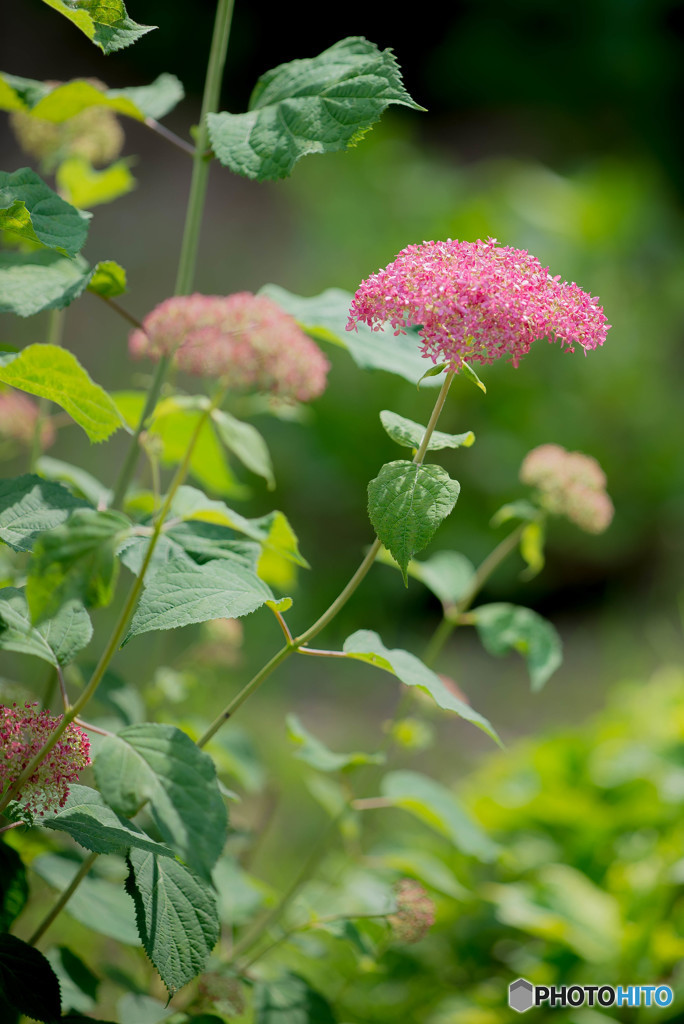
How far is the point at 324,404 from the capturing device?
2523mm

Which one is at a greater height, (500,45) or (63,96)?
(63,96)

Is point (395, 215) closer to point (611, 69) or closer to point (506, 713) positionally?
point (506, 713)

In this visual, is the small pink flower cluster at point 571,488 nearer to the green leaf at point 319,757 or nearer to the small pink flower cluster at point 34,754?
the green leaf at point 319,757

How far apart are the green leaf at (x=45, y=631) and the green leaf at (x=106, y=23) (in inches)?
12.7

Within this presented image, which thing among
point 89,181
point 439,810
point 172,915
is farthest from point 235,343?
point 439,810

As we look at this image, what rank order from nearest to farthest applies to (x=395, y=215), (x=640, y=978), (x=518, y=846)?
(x=640, y=978), (x=518, y=846), (x=395, y=215)

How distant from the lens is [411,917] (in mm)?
713

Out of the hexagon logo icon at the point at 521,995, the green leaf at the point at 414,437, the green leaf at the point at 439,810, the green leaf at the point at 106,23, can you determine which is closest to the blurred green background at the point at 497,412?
the hexagon logo icon at the point at 521,995

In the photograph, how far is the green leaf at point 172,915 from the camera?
48 cm

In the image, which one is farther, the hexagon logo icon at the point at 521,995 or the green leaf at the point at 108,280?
the hexagon logo icon at the point at 521,995

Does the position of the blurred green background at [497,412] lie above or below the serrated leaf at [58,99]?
below

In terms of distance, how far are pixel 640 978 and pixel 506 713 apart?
Answer: 3.71 feet

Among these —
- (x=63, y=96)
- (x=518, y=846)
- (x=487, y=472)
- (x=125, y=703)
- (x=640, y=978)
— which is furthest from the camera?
(x=487, y=472)

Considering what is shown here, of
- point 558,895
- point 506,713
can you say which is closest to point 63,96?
point 558,895
